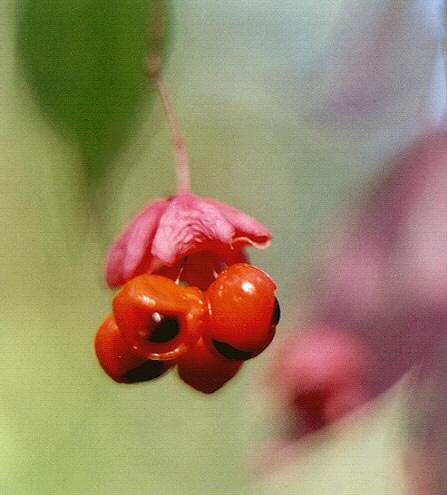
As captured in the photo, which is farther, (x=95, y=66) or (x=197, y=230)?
(x=95, y=66)

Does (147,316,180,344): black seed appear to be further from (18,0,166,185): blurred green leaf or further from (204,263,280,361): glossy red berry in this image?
(18,0,166,185): blurred green leaf

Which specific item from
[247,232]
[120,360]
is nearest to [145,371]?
[120,360]

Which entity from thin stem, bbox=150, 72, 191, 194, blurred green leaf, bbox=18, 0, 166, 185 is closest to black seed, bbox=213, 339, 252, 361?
thin stem, bbox=150, 72, 191, 194

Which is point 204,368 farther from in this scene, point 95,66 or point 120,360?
point 95,66

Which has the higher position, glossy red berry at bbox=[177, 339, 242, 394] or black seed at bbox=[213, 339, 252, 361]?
black seed at bbox=[213, 339, 252, 361]

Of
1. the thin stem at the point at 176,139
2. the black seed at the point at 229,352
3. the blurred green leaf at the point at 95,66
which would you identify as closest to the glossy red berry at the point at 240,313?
the black seed at the point at 229,352

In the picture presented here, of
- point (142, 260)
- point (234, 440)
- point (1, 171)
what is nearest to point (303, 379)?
point (234, 440)

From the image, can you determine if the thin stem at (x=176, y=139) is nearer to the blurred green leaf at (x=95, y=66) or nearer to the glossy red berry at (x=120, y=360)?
the blurred green leaf at (x=95, y=66)
